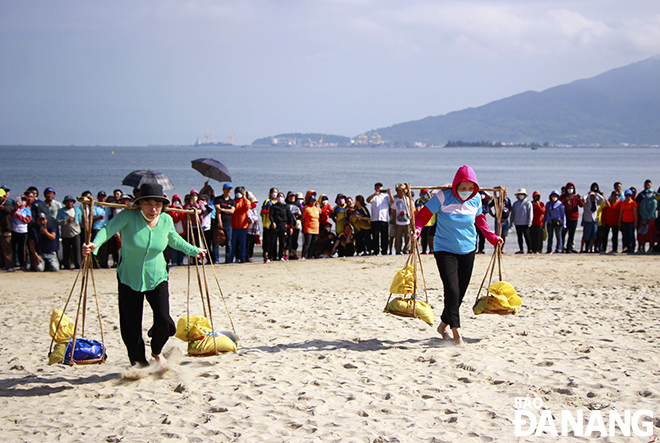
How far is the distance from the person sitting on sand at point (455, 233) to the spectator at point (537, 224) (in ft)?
28.1

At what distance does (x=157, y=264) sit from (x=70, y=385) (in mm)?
1371

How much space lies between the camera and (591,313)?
298 inches

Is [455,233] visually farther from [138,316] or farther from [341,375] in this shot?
[138,316]

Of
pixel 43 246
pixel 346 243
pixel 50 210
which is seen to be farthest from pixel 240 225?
pixel 43 246

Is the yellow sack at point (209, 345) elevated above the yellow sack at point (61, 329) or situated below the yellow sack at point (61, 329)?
below

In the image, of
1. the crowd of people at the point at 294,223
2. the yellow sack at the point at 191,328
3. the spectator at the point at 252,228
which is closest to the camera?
the yellow sack at the point at 191,328

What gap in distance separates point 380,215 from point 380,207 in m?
0.19

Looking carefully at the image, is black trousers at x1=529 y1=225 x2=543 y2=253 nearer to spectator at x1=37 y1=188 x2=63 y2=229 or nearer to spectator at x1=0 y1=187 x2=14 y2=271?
spectator at x1=37 y1=188 x2=63 y2=229

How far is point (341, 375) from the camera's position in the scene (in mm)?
5207

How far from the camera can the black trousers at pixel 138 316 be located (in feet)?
15.8

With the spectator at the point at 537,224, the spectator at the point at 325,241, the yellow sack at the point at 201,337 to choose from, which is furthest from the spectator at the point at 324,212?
the yellow sack at the point at 201,337

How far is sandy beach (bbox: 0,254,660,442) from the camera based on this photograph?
413cm

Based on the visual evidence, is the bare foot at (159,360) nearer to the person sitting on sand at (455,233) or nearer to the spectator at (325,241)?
the person sitting on sand at (455,233)

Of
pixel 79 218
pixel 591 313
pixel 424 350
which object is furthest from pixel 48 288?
pixel 591 313
